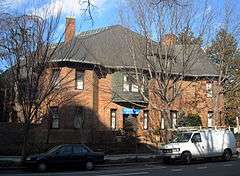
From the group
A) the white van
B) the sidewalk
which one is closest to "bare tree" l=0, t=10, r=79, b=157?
the sidewalk

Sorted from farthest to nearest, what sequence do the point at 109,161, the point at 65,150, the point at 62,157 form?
the point at 109,161
the point at 65,150
the point at 62,157

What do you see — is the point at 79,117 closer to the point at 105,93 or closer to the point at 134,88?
the point at 105,93

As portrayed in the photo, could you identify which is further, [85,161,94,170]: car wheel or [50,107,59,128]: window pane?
[50,107,59,128]: window pane

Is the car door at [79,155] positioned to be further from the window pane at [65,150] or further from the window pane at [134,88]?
the window pane at [134,88]

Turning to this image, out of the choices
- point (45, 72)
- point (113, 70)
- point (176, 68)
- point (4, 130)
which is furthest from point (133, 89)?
point (45, 72)

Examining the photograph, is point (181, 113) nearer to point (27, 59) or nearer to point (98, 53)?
point (98, 53)

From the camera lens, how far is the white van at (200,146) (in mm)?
28766

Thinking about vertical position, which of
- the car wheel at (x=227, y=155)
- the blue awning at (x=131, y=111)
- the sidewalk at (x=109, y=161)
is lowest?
the sidewalk at (x=109, y=161)

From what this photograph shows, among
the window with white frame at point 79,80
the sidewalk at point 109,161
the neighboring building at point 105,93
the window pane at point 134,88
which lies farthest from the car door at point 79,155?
the window pane at point 134,88

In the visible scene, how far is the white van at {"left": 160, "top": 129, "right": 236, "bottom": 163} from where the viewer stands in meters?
28.8

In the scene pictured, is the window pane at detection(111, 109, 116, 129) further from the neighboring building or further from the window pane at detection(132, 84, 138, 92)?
the window pane at detection(132, 84, 138, 92)

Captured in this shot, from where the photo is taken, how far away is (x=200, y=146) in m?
29.6

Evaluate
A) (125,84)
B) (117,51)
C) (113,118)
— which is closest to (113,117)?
(113,118)

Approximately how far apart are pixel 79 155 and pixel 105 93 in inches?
697
